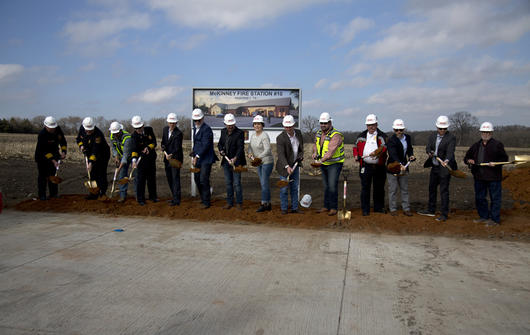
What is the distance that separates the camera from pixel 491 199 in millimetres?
8023

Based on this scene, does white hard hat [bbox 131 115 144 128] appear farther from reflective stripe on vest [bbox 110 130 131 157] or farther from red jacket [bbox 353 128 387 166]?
red jacket [bbox 353 128 387 166]

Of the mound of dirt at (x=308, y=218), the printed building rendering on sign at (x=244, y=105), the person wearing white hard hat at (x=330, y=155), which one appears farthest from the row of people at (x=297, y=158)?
the printed building rendering on sign at (x=244, y=105)

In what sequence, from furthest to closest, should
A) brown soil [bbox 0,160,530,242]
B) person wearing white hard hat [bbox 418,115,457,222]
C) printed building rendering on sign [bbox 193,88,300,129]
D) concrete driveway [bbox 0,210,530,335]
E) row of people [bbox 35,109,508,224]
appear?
printed building rendering on sign [bbox 193,88,300,129] < person wearing white hard hat [bbox 418,115,457,222] < row of people [bbox 35,109,508,224] < brown soil [bbox 0,160,530,242] < concrete driveway [bbox 0,210,530,335]

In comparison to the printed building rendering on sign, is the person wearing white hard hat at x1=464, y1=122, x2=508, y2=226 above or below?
below

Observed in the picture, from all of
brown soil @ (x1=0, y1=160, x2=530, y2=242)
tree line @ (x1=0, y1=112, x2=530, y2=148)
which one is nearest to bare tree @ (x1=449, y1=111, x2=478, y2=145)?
tree line @ (x1=0, y1=112, x2=530, y2=148)

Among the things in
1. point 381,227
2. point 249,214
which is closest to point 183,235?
point 249,214

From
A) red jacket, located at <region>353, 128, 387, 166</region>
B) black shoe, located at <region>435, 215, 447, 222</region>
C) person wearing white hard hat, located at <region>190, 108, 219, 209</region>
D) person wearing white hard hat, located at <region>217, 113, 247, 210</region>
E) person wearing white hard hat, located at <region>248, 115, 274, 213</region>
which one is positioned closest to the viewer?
black shoe, located at <region>435, 215, 447, 222</region>

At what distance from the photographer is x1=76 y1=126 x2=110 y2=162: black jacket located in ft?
33.7

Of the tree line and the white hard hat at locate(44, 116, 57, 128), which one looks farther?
the tree line

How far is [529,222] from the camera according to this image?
812 cm

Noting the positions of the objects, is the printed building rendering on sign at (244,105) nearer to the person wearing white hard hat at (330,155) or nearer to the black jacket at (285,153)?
the black jacket at (285,153)

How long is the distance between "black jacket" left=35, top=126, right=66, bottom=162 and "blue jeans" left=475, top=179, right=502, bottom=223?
31.2ft

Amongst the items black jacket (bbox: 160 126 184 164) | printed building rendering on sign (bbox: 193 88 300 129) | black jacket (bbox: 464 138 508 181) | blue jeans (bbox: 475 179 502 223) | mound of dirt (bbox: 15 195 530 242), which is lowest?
mound of dirt (bbox: 15 195 530 242)

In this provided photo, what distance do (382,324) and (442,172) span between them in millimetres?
5279
